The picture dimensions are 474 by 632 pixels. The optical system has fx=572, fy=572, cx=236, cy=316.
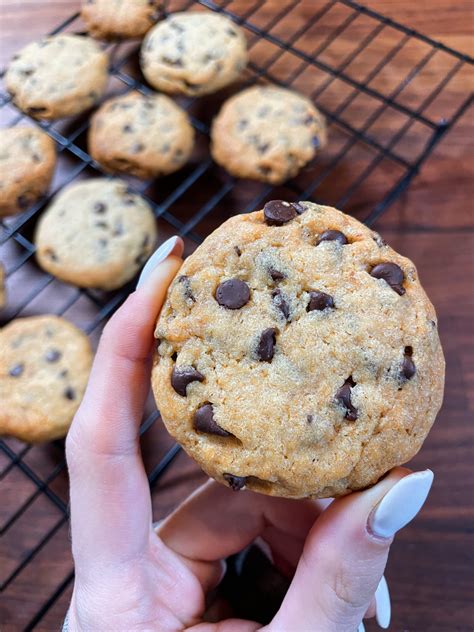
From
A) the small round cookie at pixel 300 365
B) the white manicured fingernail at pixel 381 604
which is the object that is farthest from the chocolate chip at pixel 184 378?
the white manicured fingernail at pixel 381 604

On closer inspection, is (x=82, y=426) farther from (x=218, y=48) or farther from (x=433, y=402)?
(x=218, y=48)

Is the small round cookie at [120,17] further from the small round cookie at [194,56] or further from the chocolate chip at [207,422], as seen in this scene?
the chocolate chip at [207,422]

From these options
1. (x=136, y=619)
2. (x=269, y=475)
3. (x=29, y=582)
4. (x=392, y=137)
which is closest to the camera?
(x=269, y=475)

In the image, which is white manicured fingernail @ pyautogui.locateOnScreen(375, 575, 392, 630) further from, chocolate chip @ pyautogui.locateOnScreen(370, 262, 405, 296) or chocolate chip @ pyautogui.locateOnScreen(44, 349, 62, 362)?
chocolate chip @ pyautogui.locateOnScreen(44, 349, 62, 362)

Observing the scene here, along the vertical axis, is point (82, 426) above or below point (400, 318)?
below

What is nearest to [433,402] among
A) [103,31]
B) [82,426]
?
[82,426]

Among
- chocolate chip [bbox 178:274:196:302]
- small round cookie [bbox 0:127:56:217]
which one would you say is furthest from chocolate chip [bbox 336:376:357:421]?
small round cookie [bbox 0:127:56:217]

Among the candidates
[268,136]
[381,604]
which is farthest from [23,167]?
[381,604]
